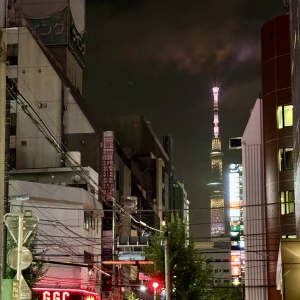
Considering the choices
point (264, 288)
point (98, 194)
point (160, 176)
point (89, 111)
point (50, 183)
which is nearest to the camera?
point (264, 288)

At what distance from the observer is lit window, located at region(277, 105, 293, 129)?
4741 centimetres

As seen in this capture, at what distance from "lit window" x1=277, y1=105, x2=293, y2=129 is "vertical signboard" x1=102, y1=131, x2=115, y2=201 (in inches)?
793

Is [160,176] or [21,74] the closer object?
[21,74]

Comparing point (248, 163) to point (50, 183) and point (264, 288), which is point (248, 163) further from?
point (50, 183)

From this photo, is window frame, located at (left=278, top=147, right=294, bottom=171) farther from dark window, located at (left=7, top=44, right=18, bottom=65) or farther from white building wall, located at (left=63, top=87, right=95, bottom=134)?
dark window, located at (left=7, top=44, right=18, bottom=65)

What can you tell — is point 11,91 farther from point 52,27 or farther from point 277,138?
point 52,27

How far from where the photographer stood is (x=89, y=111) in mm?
70938

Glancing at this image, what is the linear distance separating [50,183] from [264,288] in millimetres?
20068

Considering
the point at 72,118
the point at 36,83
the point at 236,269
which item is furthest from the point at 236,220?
the point at 36,83

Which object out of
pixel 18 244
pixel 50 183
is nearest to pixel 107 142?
pixel 50 183

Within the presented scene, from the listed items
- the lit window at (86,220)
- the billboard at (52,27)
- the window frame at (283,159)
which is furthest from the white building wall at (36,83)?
the window frame at (283,159)

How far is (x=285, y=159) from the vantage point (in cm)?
4703

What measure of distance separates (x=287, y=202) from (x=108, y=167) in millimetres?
22284

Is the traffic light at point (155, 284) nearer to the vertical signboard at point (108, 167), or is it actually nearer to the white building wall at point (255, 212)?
the white building wall at point (255, 212)
